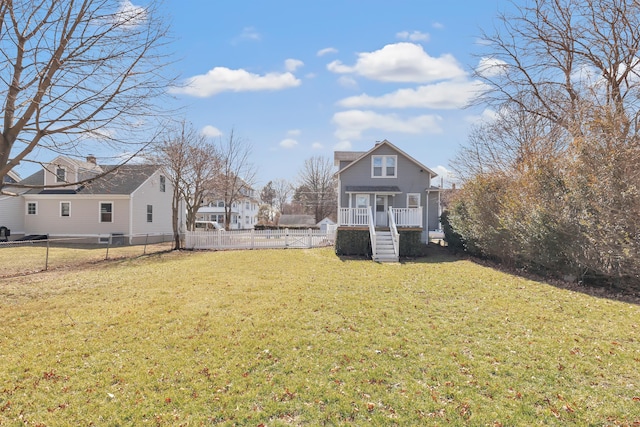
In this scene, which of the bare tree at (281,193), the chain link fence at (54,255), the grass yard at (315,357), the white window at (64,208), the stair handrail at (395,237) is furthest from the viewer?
the bare tree at (281,193)

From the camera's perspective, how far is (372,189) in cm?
2098

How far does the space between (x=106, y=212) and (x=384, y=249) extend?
18.8m

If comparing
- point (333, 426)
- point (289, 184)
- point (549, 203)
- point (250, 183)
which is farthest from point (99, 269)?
Result: point (289, 184)

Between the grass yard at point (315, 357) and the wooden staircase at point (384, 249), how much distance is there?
22.1 ft

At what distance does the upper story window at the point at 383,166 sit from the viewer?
2164 cm

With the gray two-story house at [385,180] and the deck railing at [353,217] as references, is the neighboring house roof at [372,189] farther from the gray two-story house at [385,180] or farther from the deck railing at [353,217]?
the deck railing at [353,217]

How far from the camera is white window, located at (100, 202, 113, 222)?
23.7 m

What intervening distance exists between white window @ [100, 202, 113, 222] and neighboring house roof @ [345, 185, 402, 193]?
1585cm

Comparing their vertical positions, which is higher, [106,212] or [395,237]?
[106,212]

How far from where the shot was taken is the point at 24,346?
17.2 ft

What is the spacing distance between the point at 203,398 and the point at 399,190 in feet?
61.2

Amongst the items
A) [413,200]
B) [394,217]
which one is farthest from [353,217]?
[413,200]

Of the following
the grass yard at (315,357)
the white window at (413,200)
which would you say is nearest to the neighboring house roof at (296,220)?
the white window at (413,200)

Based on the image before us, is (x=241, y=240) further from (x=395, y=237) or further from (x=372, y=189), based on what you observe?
(x=395, y=237)
